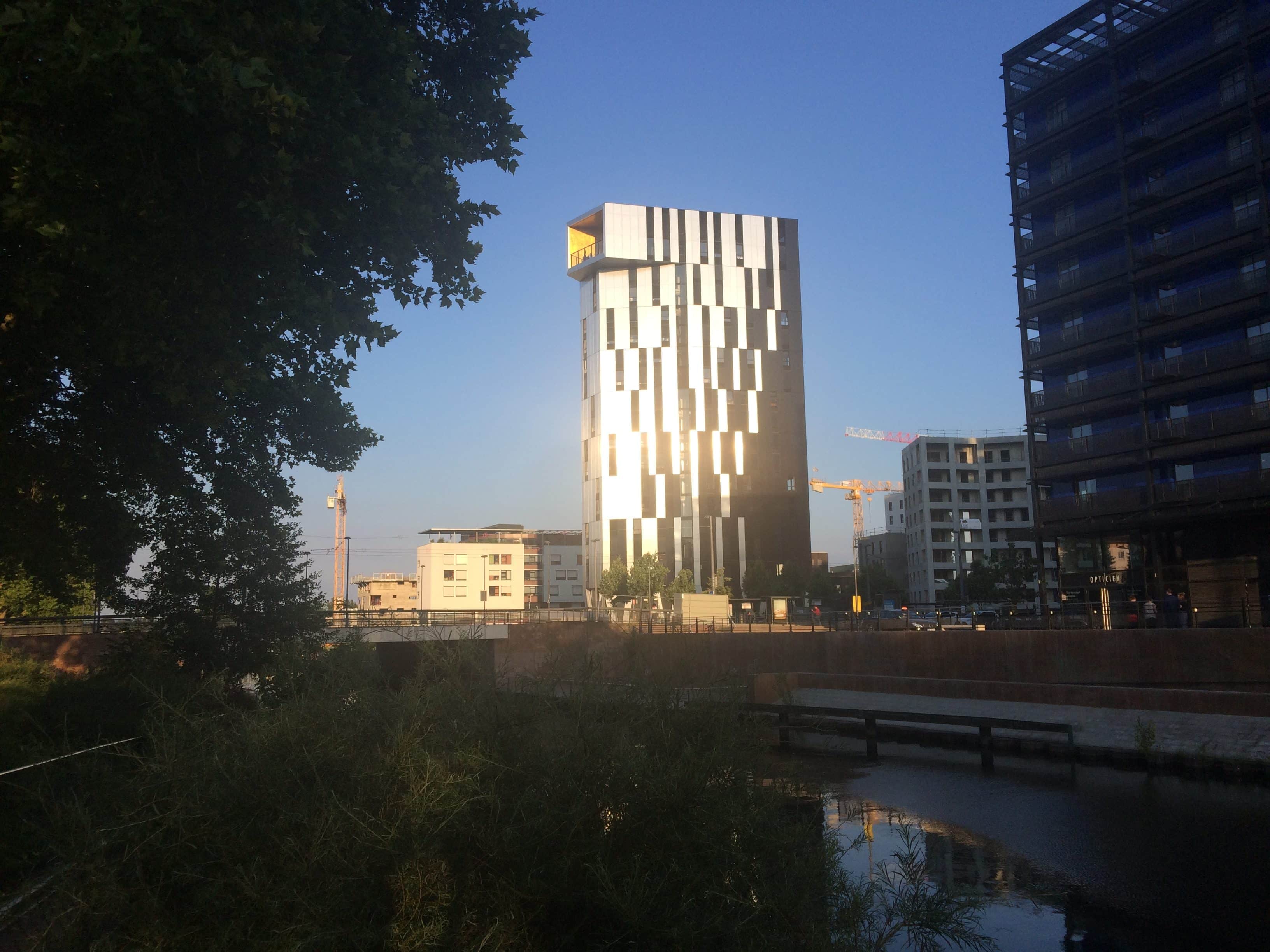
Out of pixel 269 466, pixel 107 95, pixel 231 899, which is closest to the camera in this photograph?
pixel 231 899

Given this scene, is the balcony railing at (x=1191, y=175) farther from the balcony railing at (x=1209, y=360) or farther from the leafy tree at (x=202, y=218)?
Result: the leafy tree at (x=202, y=218)

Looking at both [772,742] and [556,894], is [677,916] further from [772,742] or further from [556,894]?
[772,742]

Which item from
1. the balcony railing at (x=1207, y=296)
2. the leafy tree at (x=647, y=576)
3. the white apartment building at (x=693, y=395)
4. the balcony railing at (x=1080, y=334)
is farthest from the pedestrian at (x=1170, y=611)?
the white apartment building at (x=693, y=395)

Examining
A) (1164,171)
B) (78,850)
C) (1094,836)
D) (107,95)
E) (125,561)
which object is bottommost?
(1094,836)

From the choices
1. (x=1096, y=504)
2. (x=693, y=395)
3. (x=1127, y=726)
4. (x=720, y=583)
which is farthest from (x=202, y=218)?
(x=693, y=395)

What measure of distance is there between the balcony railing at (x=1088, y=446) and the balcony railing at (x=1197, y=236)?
7251mm

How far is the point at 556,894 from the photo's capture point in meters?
4.53

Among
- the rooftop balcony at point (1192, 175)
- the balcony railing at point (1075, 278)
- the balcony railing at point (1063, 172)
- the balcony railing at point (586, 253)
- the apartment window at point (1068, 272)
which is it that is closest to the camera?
the rooftop balcony at point (1192, 175)

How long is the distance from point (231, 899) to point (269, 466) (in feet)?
40.5

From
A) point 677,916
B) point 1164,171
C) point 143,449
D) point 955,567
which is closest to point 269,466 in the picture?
point 143,449

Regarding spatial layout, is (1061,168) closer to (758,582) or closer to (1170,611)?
(1170,611)

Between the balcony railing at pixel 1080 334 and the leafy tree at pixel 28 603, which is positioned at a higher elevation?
the balcony railing at pixel 1080 334

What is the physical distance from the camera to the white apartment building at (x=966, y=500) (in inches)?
4309

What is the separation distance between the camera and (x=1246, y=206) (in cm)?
3694
